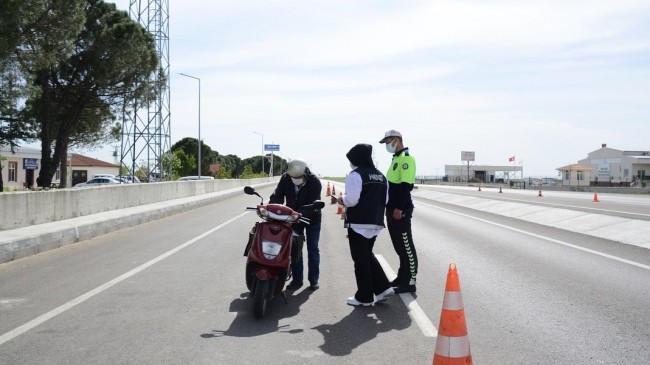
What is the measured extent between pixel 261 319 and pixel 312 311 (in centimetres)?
59

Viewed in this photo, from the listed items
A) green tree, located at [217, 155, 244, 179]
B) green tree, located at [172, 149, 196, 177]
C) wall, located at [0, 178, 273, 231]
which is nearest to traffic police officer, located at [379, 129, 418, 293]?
wall, located at [0, 178, 273, 231]

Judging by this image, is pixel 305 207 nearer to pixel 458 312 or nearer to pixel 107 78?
pixel 458 312

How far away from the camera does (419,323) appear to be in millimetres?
5785

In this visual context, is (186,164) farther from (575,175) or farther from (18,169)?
(575,175)

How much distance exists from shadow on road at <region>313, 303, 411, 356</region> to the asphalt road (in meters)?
0.02

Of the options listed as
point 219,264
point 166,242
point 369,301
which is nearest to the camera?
point 369,301

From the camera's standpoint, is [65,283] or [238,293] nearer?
[238,293]

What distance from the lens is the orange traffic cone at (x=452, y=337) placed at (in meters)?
4.00

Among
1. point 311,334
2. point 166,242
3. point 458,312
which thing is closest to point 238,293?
point 311,334

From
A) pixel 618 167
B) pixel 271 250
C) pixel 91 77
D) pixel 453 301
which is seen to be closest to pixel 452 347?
pixel 453 301

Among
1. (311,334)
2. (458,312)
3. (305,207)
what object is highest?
(305,207)

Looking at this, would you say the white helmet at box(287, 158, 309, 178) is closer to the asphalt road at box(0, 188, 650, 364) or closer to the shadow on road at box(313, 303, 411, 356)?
the asphalt road at box(0, 188, 650, 364)

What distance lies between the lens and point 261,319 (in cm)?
601

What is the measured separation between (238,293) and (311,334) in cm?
199
